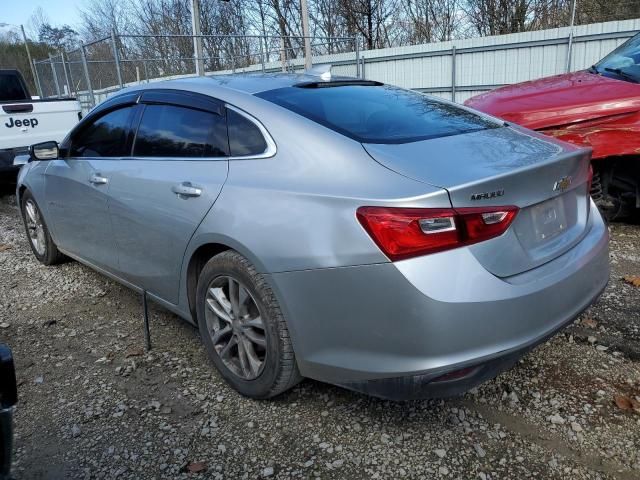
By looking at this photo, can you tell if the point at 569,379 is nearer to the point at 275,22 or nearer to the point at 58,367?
the point at 58,367

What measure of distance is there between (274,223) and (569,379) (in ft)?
5.76

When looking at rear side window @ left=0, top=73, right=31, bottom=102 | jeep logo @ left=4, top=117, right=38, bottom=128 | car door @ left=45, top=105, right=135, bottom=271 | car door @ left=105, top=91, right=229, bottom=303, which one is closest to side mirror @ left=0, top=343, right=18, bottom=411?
car door @ left=105, top=91, right=229, bottom=303

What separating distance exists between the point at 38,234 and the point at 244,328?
3.29m

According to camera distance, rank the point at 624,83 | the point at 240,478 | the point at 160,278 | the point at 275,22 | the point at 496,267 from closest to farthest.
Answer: the point at 496,267
the point at 240,478
the point at 160,278
the point at 624,83
the point at 275,22

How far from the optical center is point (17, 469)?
7.73 feet

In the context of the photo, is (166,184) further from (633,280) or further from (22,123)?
(22,123)

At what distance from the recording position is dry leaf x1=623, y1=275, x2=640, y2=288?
3.90 m

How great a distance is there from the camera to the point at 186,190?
275 centimetres

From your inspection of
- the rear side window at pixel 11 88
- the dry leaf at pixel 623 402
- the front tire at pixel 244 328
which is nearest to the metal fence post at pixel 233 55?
the rear side window at pixel 11 88

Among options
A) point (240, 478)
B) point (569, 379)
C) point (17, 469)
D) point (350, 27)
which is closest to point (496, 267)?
point (569, 379)

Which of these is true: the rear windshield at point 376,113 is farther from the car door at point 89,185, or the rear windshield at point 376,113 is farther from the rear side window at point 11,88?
the rear side window at point 11,88

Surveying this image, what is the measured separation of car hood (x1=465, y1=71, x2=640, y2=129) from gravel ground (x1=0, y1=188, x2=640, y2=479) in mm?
1832

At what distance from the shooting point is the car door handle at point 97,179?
3.46m

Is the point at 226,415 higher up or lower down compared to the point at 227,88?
lower down
